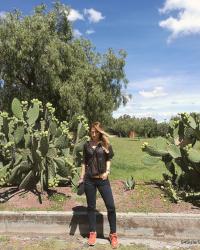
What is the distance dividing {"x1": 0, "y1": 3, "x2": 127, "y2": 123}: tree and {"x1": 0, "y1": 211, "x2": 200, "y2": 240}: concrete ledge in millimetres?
16194

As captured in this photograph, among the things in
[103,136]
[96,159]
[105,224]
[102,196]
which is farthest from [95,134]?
[105,224]

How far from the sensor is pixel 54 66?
2291 centimetres

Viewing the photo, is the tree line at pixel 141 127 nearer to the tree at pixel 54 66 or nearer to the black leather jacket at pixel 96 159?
the tree at pixel 54 66

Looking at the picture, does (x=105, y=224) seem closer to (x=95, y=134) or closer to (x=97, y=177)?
(x=97, y=177)

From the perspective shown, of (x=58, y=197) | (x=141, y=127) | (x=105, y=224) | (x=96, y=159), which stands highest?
(x=141, y=127)

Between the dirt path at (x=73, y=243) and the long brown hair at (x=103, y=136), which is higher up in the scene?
the long brown hair at (x=103, y=136)

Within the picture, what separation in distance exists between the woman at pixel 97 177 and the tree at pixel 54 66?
16643mm

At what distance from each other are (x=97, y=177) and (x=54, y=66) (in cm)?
1712

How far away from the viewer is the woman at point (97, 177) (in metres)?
6.30

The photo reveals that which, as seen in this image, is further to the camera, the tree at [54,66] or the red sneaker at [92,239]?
the tree at [54,66]

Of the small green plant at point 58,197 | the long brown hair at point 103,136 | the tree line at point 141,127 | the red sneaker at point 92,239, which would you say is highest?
the tree line at point 141,127

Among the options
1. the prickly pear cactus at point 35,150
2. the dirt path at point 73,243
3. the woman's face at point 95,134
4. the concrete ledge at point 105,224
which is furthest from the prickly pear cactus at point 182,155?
the woman's face at point 95,134

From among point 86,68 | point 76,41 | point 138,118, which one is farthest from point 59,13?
point 138,118

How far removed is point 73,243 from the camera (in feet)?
21.0
